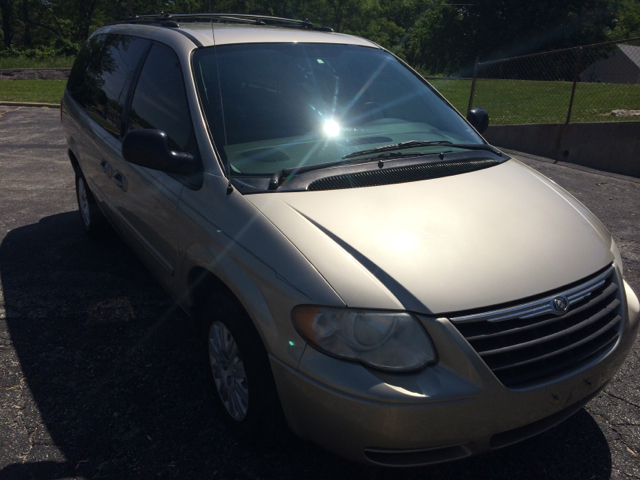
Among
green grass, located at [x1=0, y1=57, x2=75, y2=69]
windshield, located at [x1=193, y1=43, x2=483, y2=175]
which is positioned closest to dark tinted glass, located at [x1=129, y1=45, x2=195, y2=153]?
windshield, located at [x1=193, y1=43, x2=483, y2=175]

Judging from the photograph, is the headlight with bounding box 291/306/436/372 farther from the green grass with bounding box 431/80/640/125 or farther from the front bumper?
the green grass with bounding box 431/80/640/125

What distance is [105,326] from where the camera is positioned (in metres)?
3.73

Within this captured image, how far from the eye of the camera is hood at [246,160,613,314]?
2.07 meters

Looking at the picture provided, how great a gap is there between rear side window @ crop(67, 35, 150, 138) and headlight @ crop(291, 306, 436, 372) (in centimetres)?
246

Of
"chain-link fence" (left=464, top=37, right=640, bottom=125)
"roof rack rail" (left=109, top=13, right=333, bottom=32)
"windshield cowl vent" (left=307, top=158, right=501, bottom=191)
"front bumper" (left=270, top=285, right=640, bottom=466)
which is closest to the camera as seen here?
"front bumper" (left=270, top=285, right=640, bottom=466)

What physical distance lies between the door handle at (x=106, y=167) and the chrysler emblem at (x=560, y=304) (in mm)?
3036

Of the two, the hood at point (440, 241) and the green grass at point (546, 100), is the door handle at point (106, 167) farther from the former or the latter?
the green grass at point (546, 100)

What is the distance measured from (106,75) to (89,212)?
Answer: 4.30 feet

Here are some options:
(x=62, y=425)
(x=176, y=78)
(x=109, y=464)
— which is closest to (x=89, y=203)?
(x=176, y=78)

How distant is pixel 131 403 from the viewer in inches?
116

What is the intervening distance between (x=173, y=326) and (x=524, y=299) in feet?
7.96

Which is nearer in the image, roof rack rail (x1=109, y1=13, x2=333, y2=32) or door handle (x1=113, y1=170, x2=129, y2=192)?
door handle (x1=113, y1=170, x2=129, y2=192)

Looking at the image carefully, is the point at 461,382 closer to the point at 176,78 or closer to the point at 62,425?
the point at 62,425

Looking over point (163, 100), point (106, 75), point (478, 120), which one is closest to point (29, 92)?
point (106, 75)
